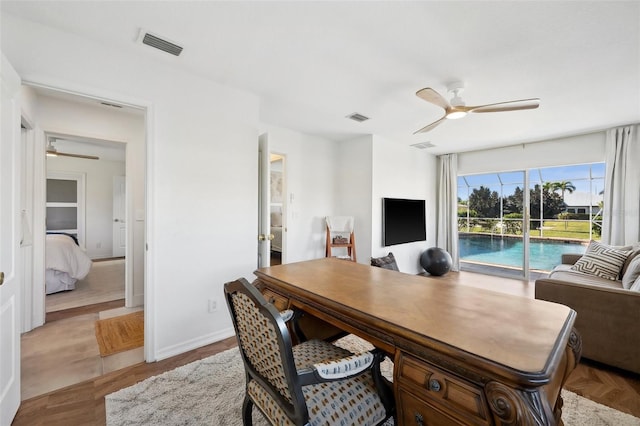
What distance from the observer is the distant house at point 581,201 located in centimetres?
437

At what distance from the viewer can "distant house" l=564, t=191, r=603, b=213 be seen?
4371 mm

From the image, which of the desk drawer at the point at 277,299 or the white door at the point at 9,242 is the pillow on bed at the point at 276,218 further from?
the white door at the point at 9,242

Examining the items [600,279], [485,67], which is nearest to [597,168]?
[600,279]

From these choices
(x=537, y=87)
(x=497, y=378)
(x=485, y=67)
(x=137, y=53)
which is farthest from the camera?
(x=537, y=87)

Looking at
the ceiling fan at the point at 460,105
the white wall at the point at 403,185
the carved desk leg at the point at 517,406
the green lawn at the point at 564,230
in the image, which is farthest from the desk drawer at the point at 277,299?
the green lawn at the point at 564,230

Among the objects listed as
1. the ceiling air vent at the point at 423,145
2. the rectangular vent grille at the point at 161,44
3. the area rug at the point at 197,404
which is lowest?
the area rug at the point at 197,404

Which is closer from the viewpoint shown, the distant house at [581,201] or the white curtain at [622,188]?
the white curtain at [622,188]

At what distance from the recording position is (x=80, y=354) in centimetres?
227

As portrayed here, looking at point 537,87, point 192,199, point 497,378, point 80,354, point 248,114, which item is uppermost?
point 537,87

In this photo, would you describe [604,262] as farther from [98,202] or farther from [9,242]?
[98,202]

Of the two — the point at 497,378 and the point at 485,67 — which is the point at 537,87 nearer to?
the point at 485,67

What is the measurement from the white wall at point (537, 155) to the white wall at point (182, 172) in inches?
180

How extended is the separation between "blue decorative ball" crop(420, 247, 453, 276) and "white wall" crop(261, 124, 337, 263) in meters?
2.01

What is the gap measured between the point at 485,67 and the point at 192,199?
9.06 ft
